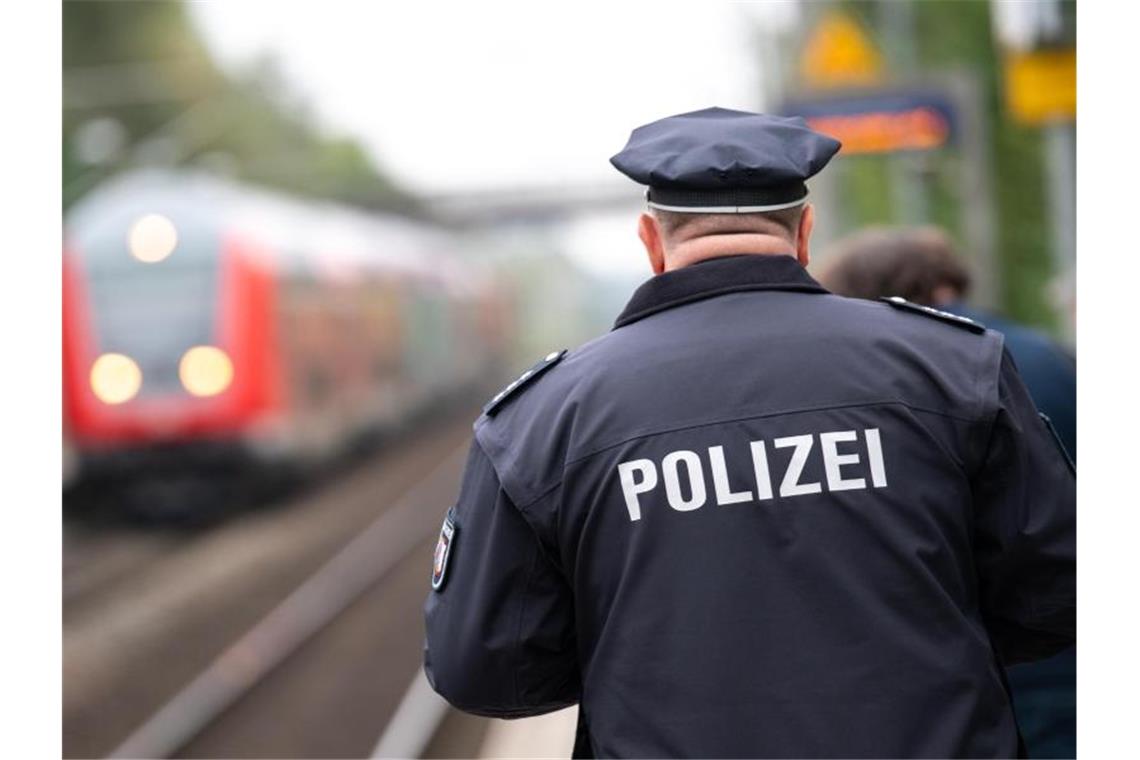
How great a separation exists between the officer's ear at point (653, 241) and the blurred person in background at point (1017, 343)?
1324 mm

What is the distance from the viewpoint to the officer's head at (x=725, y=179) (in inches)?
80.0

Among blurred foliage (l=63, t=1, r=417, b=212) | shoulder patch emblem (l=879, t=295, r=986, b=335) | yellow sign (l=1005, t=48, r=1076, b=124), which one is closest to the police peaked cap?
shoulder patch emblem (l=879, t=295, r=986, b=335)

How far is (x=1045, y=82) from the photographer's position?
627 cm

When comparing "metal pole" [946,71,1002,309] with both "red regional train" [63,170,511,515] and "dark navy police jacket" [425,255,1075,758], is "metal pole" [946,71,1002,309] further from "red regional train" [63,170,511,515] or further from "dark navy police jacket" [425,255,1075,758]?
"dark navy police jacket" [425,255,1075,758]

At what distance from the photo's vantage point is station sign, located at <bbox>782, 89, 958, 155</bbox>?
10094 mm

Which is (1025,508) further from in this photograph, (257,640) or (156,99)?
(156,99)

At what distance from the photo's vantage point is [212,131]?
40406 mm

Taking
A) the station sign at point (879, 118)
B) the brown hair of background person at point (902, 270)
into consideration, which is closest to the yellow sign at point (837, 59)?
the station sign at point (879, 118)

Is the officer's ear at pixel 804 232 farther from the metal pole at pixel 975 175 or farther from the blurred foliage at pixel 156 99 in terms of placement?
the blurred foliage at pixel 156 99

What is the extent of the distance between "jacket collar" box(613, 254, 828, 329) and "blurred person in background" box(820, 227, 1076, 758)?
4.28 ft

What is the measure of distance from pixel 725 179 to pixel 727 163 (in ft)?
0.08

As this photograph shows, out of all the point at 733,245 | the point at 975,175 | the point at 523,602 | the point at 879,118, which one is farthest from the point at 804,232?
the point at 975,175

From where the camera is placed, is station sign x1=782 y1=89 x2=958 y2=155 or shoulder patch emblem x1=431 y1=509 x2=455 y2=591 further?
station sign x1=782 y1=89 x2=958 y2=155

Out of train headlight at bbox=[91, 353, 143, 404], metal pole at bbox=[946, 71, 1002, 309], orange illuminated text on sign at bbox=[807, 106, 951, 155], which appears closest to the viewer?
orange illuminated text on sign at bbox=[807, 106, 951, 155]
